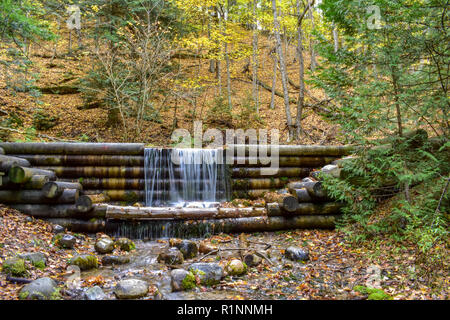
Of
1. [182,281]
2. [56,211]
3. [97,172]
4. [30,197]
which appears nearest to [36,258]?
[56,211]

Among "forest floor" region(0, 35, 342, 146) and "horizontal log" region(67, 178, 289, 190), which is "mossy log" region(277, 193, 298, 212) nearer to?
"horizontal log" region(67, 178, 289, 190)

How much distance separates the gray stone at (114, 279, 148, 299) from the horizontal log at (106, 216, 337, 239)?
273cm

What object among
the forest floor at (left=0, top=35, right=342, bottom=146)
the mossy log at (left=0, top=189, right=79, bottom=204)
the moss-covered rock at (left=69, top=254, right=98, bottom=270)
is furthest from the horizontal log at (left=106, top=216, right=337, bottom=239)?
the forest floor at (left=0, top=35, right=342, bottom=146)

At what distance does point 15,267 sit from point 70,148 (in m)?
5.24

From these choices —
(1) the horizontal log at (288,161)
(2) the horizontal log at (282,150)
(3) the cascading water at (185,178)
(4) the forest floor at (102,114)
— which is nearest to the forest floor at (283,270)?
(3) the cascading water at (185,178)

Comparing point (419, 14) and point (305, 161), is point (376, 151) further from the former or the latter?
point (305, 161)

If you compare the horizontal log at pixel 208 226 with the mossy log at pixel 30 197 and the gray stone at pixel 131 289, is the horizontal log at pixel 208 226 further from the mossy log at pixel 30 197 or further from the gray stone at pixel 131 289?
the gray stone at pixel 131 289

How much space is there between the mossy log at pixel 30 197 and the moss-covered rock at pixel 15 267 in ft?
9.44

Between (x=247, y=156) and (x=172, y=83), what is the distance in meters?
8.87

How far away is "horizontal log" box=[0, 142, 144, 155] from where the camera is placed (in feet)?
27.5

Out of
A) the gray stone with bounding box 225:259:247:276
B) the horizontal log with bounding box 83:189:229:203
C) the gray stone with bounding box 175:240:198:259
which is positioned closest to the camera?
the gray stone with bounding box 225:259:247:276

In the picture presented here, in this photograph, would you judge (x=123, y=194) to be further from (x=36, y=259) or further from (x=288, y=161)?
(x=288, y=161)

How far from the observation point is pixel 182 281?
175 inches
